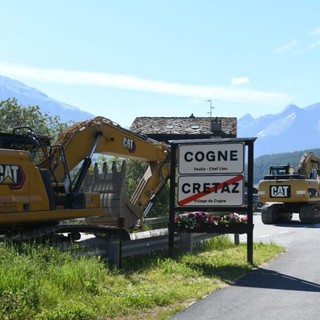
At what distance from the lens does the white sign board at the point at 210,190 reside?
11945 millimetres

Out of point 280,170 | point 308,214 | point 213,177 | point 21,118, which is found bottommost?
point 308,214

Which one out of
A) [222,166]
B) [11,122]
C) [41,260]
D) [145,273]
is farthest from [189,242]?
[11,122]

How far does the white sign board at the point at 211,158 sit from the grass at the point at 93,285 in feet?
7.28

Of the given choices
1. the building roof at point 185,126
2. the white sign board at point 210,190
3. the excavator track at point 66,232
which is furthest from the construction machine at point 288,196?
the building roof at point 185,126

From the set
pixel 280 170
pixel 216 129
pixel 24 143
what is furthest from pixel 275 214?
pixel 216 129

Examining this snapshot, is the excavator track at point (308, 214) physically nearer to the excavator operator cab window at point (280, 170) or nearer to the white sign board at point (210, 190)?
the excavator operator cab window at point (280, 170)

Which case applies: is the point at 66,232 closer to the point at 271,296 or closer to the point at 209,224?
the point at 209,224

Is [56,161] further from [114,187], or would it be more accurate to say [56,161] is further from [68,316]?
[68,316]

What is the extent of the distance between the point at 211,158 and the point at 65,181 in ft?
10.3

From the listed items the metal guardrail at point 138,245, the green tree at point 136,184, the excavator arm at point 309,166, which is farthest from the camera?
the excavator arm at point 309,166

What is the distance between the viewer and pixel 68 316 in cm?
630

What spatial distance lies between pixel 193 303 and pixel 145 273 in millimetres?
2267

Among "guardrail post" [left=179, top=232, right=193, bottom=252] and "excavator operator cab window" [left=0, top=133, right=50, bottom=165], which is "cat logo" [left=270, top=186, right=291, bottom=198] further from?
"excavator operator cab window" [left=0, top=133, right=50, bottom=165]

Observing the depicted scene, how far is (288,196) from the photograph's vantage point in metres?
26.4
